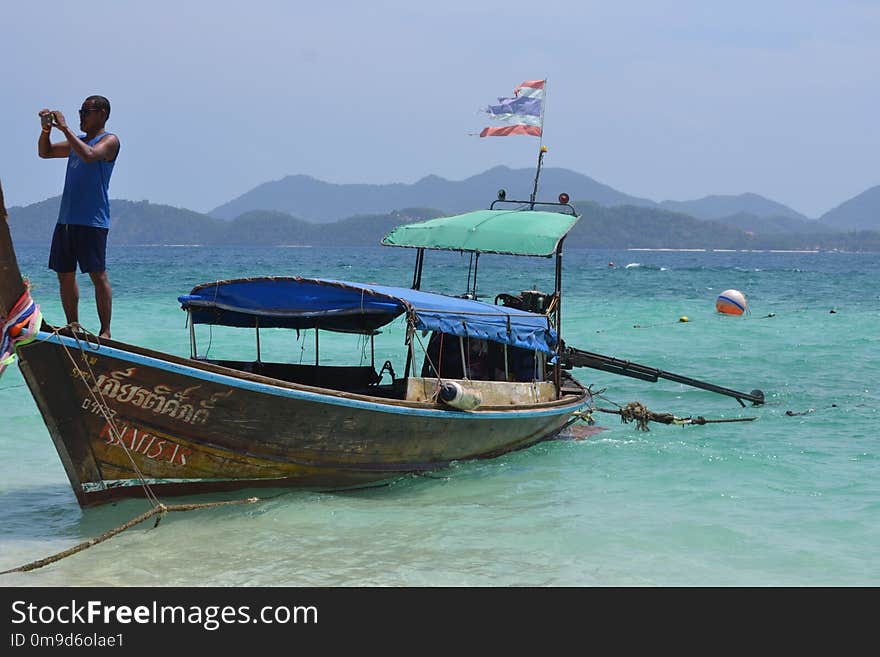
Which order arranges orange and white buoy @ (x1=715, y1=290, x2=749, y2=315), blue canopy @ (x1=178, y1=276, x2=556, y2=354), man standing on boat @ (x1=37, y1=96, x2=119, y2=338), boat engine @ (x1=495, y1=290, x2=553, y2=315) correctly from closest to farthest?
man standing on boat @ (x1=37, y1=96, x2=119, y2=338) < blue canopy @ (x1=178, y1=276, x2=556, y2=354) < boat engine @ (x1=495, y1=290, x2=553, y2=315) < orange and white buoy @ (x1=715, y1=290, x2=749, y2=315)

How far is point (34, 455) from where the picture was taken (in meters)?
11.8

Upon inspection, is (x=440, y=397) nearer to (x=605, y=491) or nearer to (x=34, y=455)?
(x=605, y=491)

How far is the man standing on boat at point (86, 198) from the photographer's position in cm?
770

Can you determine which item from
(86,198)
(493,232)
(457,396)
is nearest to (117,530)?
(86,198)

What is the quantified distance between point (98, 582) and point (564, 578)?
3.40 m

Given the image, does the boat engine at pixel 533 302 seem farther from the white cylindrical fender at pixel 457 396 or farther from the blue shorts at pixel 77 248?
the blue shorts at pixel 77 248

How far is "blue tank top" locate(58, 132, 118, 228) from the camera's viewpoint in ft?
25.3

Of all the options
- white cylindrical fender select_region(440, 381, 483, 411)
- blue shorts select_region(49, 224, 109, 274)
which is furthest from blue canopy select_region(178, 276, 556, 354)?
blue shorts select_region(49, 224, 109, 274)

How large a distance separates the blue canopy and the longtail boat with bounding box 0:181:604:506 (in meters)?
0.02

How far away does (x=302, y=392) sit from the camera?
8.62 metres

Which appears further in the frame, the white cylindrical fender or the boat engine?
the boat engine

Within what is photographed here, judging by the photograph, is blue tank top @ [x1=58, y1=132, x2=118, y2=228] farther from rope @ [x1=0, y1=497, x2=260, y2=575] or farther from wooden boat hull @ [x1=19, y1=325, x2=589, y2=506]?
rope @ [x1=0, y1=497, x2=260, y2=575]
